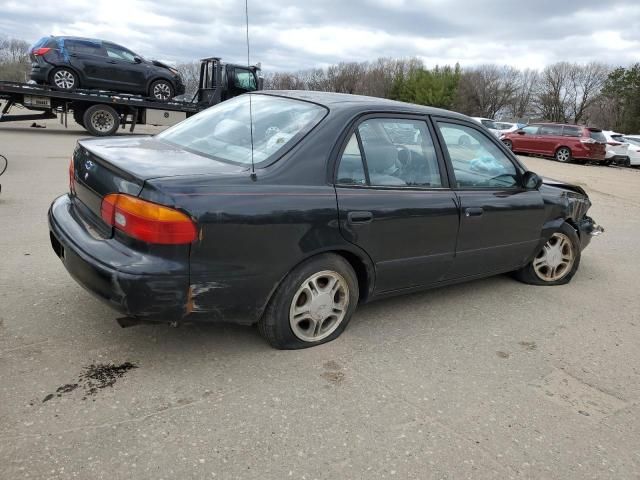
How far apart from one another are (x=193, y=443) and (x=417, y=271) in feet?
6.32

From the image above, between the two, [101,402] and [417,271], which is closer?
[101,402]

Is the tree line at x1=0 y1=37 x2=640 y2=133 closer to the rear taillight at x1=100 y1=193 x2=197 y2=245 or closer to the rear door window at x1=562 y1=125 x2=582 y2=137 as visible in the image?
the rear door window at x1=562 y1=125 x2=582 y2=137

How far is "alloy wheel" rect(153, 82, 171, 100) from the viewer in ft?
56.0

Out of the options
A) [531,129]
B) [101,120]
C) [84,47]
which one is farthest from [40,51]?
[531,129]

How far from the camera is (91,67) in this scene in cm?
1570

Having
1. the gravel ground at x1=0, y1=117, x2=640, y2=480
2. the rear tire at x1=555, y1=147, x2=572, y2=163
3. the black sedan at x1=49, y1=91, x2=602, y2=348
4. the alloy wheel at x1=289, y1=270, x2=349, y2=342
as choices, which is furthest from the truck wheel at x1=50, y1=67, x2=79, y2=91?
the rear tire at x1=555, y1=147, x2=572, y2=163

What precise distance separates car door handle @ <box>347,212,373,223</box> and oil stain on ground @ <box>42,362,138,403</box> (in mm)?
1472

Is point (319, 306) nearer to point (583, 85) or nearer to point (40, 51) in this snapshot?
point (40, 51)

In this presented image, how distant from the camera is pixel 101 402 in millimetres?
2596

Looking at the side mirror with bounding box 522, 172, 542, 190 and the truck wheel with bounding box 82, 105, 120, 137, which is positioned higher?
the truck wheel with bounding box 82, 105, 120, 137

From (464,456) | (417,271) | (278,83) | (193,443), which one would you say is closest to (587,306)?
(417,271)

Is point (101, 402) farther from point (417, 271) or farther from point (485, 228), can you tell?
point (485, 228)

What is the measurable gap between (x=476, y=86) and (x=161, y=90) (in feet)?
241

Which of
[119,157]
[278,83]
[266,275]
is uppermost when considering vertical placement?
[278,83]
